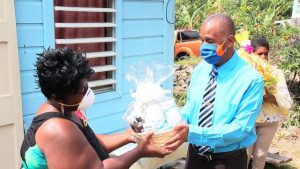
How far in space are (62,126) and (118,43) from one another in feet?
8.15

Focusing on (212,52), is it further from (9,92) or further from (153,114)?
(9,92)

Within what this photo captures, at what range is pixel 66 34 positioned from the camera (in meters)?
3.85

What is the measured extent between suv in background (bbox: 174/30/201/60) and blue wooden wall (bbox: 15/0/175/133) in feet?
27.0

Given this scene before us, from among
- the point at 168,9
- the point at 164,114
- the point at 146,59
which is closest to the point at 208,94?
the point at 164,114

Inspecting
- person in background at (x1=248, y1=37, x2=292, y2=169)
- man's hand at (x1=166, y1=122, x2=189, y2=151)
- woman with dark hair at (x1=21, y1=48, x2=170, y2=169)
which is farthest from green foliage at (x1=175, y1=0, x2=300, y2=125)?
woman with dark hair at (x1=21, y1=48, x2=170, y2=169)

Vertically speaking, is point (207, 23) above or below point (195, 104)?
above

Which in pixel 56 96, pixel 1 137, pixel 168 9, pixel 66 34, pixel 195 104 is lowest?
pixel 1 137

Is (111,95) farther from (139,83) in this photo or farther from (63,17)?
(139,83)

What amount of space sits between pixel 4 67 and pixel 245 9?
11048mm

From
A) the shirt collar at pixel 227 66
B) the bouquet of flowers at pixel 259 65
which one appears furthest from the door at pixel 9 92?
the bouquet of flowers at pixel 259 65

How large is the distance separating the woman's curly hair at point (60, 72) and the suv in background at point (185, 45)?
436 inches

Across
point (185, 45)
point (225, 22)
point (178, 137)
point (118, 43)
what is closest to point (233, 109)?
point (178, 137)

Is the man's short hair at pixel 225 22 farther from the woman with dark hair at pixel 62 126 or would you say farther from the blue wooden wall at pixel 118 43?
the blue wooden wall at pixel 118 43

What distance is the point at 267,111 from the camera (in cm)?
378
